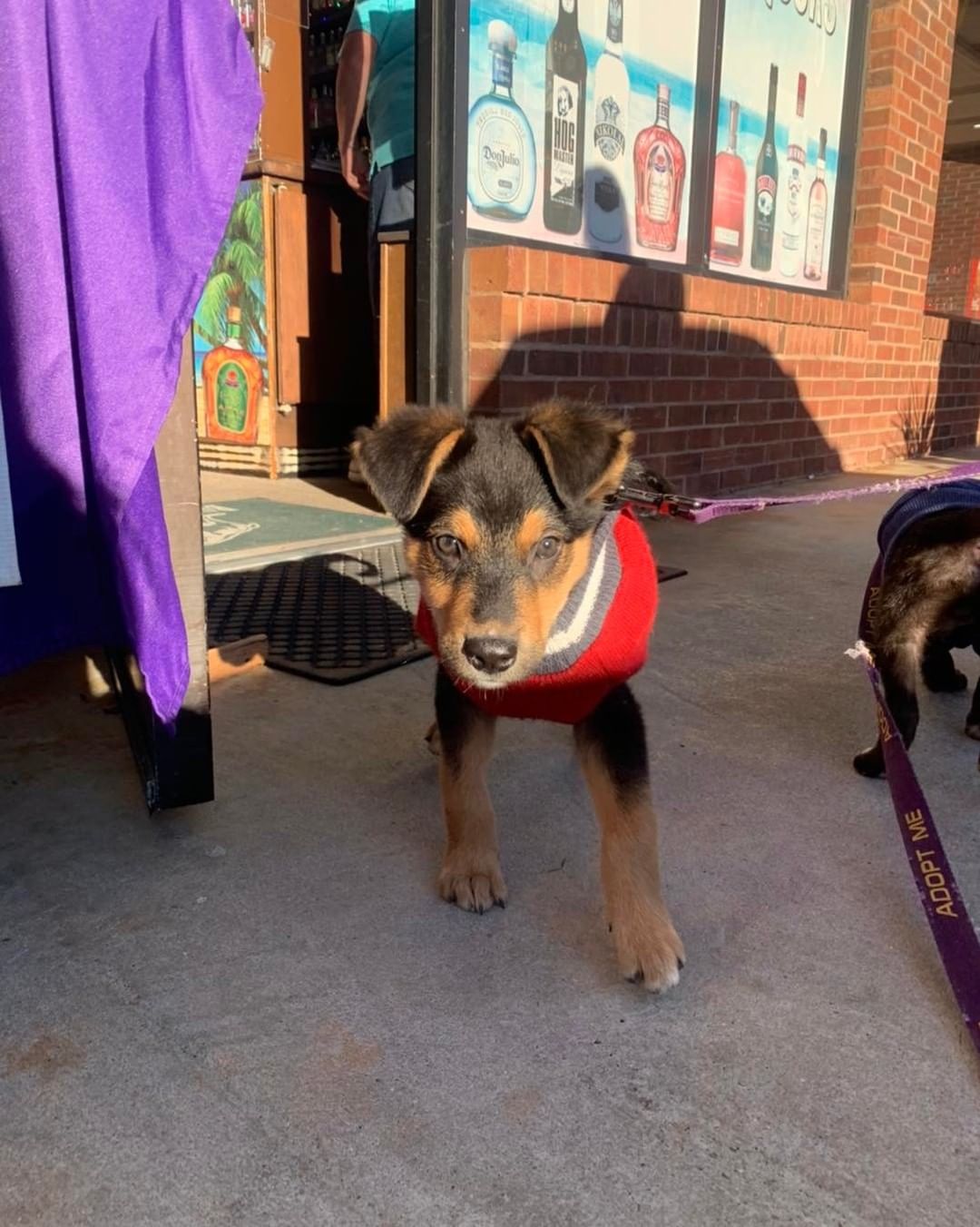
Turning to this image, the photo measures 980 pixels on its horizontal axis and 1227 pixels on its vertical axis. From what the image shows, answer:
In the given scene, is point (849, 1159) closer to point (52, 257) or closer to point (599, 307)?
point (52, 257)

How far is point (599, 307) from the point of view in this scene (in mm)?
5980

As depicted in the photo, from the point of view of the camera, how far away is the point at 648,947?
6.54 feet

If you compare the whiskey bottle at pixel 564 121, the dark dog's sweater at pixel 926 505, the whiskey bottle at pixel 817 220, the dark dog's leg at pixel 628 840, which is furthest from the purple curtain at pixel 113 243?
the whiskey bottle at pixel 817 220

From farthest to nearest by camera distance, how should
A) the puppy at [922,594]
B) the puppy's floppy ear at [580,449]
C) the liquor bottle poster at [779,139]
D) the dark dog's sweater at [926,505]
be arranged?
the liquor bottle poster at [779,139] < the dark dog's sweater at [926,505] < the puppy at [922,594] < the puppy's floppy ear at [580,449]

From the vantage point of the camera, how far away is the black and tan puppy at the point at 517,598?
2188 millimetres

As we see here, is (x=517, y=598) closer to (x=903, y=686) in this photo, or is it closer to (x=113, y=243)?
(x=113, y=243)

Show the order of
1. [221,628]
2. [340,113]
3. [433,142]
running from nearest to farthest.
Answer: [221,628] → [433,142] → [340,113]

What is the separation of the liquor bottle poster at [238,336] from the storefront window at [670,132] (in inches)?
92.4

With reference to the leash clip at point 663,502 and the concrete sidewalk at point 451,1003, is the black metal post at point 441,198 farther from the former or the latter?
the concrete sidewalk at point 451,1003

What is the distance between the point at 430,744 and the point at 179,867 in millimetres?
938

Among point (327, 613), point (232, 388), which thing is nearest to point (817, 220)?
point (232, 388)

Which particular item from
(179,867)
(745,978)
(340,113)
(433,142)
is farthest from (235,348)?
(745,978)

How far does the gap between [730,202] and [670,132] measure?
0.87m

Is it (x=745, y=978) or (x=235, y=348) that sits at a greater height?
(x=235, y=348)
